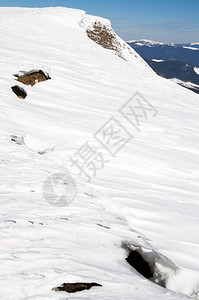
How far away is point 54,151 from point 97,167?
2.98ft

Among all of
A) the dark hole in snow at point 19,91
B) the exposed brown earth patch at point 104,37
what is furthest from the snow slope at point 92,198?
the exposed brown earth patch at point 104,37

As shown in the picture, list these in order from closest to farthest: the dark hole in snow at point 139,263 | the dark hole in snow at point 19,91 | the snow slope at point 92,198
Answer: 1. the snow slope at point 92,198
2. the dark hole in snow at point 139,263
3. the dark hole in snow at point 19,91

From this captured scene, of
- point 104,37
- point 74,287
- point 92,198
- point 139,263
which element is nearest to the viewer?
point 74,287

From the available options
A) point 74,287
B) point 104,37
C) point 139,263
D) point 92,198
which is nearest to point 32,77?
point 92,198

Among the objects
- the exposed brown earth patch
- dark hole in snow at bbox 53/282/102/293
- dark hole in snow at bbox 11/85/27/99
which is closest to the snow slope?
dark hole in snow at bbox 53/282/102/293

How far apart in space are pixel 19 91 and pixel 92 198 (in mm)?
4813

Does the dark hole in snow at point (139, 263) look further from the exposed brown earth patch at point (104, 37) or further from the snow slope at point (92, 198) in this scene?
the exposed brown earth patch at point (104, 37)

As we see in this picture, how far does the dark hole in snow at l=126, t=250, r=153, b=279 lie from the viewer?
2576 mm

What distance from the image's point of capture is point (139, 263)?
263 centimetres

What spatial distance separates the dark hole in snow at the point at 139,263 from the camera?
2.58 m

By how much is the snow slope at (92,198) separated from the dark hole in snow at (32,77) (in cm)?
27

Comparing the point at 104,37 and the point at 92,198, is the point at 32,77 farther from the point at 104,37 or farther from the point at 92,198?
the point at 104,37

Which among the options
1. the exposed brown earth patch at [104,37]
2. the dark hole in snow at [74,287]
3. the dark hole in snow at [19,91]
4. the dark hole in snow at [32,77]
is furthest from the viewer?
the exposed brown earth patch at [104,37]

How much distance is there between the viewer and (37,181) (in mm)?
3730
